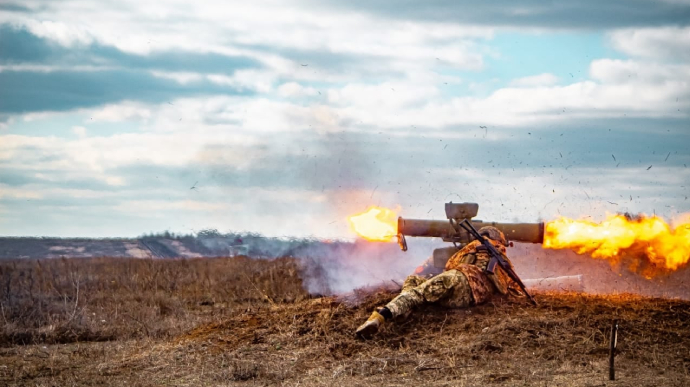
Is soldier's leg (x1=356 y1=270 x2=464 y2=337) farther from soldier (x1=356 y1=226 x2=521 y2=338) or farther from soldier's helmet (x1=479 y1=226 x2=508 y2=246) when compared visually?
soldier's helmet (x1=479 y1=226 x2=508 y2=246)

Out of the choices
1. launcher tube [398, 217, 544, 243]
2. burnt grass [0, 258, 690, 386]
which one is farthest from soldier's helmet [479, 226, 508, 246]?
burnt grass [0, 258, 690, 386]

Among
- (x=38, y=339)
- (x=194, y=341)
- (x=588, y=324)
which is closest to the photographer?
(x=588, y=324)

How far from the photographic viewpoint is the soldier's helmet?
773 inches

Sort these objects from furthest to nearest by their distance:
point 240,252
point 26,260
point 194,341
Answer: point 240,252
point 26,260
point 194,341

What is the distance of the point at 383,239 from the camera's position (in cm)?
2161

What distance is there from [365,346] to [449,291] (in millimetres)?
2271

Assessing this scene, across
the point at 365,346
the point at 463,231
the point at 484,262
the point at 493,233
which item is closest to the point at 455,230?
the point at 463,231

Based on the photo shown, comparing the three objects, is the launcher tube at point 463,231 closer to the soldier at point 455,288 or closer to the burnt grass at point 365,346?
the burnt grass at point 365,346

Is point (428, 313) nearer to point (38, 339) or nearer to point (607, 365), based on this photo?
point (607, 365)

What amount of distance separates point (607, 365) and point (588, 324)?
1938 millimetres

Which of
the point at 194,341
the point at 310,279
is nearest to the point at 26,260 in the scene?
the point at 310,279

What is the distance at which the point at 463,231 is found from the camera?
20.8 meters

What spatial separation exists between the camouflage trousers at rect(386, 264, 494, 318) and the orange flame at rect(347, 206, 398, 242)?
3781 millimetres

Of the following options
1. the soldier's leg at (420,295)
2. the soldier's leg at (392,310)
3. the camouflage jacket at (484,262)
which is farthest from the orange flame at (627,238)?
the soldier's leg at (392,310)
